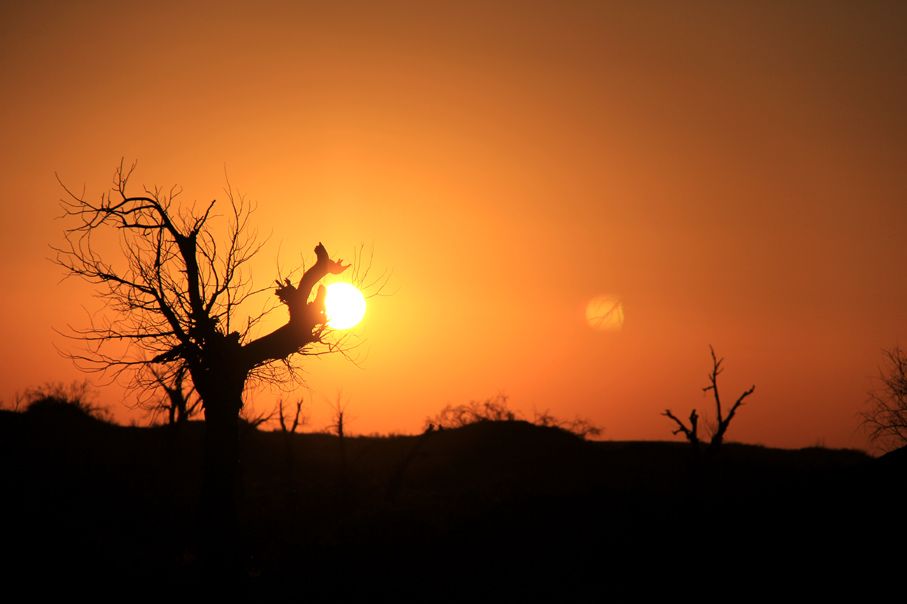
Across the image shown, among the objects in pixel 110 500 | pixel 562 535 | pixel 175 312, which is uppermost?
pixel 175 312

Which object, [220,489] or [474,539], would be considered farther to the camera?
[474,539]

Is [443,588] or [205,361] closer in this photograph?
[443,588]

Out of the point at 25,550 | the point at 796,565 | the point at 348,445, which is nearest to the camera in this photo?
the point at 796,565

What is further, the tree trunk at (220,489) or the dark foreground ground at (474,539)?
the tree trunk at (220,489)

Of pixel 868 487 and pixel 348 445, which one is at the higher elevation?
pixel 348 445

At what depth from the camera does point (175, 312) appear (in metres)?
15.0

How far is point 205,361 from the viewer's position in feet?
48.9

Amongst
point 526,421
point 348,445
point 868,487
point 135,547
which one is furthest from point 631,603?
point 348,445

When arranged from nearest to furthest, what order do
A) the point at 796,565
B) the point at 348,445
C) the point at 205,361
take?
the point at 796,565 → the point at 205,361 → the point at 348,445

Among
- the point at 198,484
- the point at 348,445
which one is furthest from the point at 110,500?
the point at 348,445

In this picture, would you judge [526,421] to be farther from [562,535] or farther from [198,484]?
[562,535]

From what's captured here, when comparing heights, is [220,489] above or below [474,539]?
above

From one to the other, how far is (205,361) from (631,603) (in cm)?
1059

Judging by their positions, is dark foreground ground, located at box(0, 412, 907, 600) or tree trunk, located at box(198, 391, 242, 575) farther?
tree trunk, located at box(198, 391, 242, 575)
